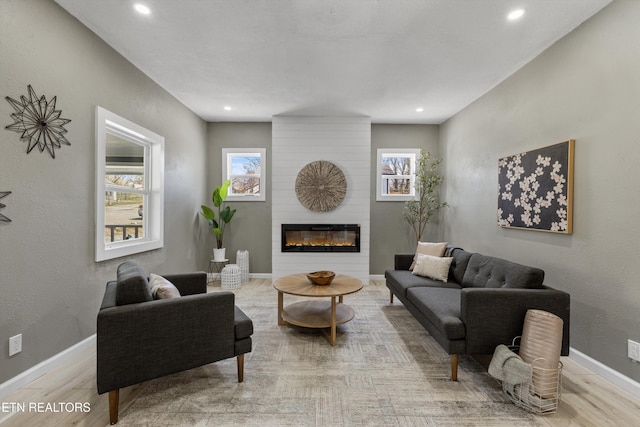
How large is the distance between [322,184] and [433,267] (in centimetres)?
227

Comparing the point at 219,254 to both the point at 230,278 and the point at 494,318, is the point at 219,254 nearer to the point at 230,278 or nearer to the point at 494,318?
the point at 230,278

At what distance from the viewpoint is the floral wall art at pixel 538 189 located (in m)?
2.57

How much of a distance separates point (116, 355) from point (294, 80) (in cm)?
317

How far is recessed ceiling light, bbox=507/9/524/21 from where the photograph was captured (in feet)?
7.57

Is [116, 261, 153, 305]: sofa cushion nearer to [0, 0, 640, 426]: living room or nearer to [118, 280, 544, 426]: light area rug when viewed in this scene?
[118, 280, 544, 426]: light area rug

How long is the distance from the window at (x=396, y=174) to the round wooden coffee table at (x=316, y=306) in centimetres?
248

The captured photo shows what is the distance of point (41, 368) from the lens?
220 cm

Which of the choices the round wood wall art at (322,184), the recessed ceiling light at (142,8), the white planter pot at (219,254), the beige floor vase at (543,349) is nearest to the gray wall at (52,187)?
the recessed ceiling light at (142,8)

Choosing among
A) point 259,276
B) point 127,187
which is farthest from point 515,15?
point 259,276

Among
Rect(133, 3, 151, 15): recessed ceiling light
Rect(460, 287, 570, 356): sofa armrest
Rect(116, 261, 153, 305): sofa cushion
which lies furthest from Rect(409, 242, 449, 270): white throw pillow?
Rect(133, 3, 151, 15): recessed ceiling light

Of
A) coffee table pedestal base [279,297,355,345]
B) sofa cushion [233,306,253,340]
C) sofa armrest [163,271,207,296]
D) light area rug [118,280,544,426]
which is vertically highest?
sofa armrest [163,271,207,296]

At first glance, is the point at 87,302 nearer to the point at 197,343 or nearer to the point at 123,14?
the point at 197,343

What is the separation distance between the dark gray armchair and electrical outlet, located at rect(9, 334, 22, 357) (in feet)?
2.06

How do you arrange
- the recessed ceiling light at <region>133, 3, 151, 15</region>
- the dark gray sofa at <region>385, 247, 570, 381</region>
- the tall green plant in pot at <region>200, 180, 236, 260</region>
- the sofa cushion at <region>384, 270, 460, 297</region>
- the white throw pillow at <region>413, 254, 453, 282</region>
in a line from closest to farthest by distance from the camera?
the dark gray sofa at <region>385, 247, 570, 381</region> < the recessed ceiling light at <region>133, 3, 151, 15</region> < the sofa cushion at <region>384, 270, 460, 297</region> < the white throw pillow at <region>413, 254, 453, 282</region> < the tall green plant in pot at <region>200, 180, 236, 260</region>
